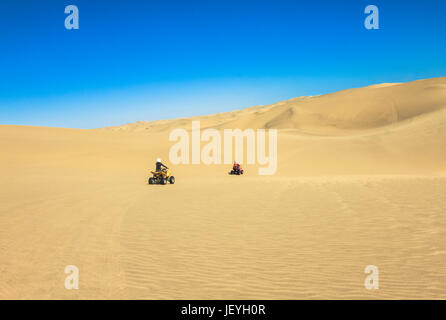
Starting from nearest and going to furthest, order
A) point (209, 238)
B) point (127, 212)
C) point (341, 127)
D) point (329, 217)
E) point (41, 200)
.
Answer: point (209, 238)
point (329, 217)
point (127, 212)
point (41, 200)
point (341, 127)

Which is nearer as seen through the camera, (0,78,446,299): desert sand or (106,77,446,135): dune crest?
(0,78,446,299): desert sand

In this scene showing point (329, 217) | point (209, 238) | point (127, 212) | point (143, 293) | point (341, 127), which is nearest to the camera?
point (143, 293)

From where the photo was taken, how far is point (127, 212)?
9.99 meters

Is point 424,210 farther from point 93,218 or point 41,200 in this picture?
point 41,200

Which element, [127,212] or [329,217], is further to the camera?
[127,212]

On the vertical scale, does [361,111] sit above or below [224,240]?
above

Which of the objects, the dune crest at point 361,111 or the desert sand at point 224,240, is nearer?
the desert sand at point 224,240

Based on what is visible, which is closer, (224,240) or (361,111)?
(224,240)

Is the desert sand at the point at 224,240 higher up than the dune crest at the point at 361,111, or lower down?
lower down

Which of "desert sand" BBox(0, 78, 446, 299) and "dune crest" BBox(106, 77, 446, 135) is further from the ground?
"dune crest" BBox(106, 77, 446, 135)
